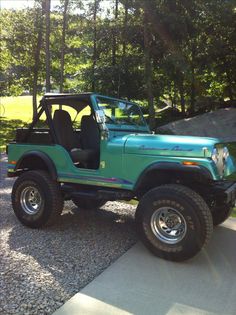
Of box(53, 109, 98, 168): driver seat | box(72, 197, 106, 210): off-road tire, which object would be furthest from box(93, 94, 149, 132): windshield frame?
box(72, 197, 106, 210): off-road tire

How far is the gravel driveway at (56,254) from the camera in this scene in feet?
11.4

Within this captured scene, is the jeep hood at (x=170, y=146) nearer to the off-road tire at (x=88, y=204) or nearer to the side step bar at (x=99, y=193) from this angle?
the side step bar at (x=99, y=193)

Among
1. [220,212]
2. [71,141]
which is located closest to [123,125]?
[71,141]

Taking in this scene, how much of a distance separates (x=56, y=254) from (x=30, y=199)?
4.29 ft

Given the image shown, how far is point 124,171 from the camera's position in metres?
4.75

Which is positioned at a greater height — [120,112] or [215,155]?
[120,112]

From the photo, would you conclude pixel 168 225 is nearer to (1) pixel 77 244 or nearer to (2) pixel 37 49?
(1) pixel 77 244

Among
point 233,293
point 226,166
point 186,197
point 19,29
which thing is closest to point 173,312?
point 233,293

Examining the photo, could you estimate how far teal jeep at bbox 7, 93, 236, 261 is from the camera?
14.0ft

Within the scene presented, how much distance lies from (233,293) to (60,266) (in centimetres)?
179

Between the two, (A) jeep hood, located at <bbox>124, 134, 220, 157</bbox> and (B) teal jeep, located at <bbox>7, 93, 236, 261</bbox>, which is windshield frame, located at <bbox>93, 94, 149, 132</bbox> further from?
(A) jeep hood, located at <bbox>124, 134, 220, 157</bbox>

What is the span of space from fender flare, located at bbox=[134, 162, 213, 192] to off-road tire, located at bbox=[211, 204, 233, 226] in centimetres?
101

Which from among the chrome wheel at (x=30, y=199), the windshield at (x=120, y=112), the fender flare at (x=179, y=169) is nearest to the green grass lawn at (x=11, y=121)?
the chrome wheel at (x=30, y=199)

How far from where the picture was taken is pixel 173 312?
327cm
